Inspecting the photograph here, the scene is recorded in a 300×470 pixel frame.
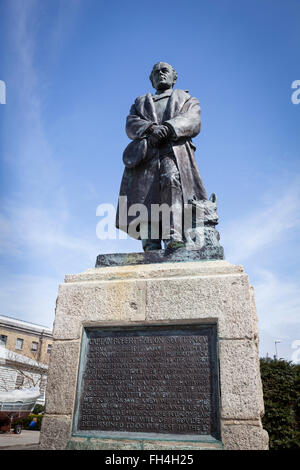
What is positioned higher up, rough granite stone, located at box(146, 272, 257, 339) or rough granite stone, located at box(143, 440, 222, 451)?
rough granite stone, located at box(146, 272, 257, 339)

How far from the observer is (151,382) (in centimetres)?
360

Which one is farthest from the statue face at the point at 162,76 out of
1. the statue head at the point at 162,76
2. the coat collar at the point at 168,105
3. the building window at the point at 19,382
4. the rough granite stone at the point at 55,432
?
the building window at the point at 19,382

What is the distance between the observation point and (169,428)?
3385 mm

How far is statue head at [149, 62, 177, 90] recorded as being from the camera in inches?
231

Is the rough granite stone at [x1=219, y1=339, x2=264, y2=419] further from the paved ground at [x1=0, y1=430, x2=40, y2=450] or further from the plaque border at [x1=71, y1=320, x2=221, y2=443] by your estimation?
the paved ground at [x1=0, y1=430, x2=40, y2=450]

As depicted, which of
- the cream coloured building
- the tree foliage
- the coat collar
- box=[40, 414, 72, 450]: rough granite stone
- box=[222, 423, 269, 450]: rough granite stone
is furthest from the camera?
the cream coloured building

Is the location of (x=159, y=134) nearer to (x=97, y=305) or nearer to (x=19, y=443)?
(x=97, y=305)

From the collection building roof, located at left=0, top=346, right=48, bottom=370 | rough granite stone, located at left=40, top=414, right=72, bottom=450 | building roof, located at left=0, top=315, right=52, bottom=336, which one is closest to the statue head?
rough granite stone, located at left=40, top=414, right=72, bottom=450

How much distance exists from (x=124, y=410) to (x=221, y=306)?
1.38 metres

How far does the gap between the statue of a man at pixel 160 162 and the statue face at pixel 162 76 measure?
42cm

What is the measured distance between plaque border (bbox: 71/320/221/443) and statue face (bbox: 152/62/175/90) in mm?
3876

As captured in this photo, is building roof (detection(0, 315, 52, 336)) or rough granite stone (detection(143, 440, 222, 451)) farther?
building roof (detection(0, 315, 52, 336))
